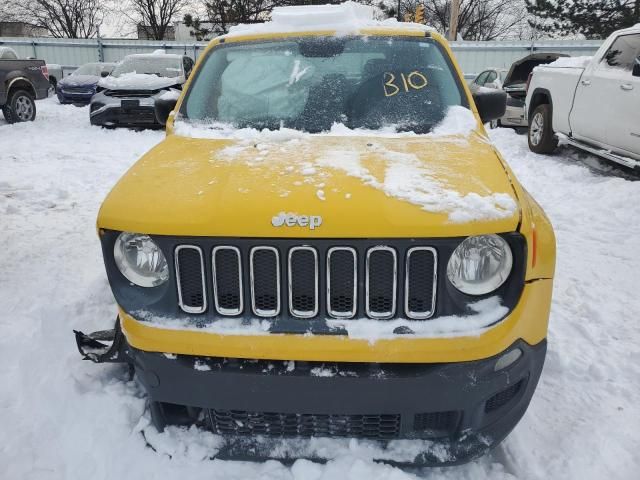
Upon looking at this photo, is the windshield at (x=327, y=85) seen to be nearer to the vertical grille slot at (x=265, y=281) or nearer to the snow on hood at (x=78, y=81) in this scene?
the vertical grille slot at (x=265, y=281)

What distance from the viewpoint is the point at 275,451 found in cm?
207

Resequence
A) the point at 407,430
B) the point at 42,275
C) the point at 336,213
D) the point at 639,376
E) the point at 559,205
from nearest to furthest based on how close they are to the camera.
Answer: the point at 336,213, the point at 407,430, the point at 639,376, the point at 42,275, the point at 559,205

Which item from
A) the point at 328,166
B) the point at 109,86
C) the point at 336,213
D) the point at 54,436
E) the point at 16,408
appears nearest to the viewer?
the point at 336,213

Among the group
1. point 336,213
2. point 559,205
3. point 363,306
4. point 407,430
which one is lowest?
point 559,205

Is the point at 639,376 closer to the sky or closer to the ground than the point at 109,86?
closer to the ground

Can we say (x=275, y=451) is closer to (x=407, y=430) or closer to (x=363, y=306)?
(x=407, y=430)

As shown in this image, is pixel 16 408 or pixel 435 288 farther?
pixel 16 408

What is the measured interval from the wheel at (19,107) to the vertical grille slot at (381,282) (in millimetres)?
12398

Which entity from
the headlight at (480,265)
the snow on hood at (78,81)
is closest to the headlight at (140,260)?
the headlight at (480,265)

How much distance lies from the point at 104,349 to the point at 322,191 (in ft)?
4.74

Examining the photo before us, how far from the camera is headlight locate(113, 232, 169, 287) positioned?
78.7 inches

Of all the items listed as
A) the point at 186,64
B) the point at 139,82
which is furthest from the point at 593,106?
the point at 186,64

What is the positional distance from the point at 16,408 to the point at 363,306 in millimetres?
1847

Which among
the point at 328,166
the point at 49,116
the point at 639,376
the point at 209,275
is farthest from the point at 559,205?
the point at 49,116
